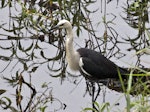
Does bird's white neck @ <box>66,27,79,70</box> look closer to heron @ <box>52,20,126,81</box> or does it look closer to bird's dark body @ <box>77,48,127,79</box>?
heron @ <box>52,20,126,81</box>

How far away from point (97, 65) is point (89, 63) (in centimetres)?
11

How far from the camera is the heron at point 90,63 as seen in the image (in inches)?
250

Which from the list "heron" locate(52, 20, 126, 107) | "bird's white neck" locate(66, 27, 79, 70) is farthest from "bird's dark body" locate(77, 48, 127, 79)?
"bird's white neck" locate(66, 27, 79, 70)

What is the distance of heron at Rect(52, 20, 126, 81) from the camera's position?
20.8 feet

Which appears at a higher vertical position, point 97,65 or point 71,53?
point 71,53

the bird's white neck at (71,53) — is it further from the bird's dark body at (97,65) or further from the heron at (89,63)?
the bird's dark body at (97,65)

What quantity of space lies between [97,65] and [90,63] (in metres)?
0.09

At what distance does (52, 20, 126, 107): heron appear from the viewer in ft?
20.8

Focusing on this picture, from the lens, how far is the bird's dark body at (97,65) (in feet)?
20.8

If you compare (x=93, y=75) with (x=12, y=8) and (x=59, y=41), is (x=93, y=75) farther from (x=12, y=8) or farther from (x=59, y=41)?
(x=12, y=8)

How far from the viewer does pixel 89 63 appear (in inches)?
250

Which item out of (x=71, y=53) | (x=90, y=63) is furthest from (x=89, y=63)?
(x=71, y=53)

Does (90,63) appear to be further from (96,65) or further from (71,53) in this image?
(71,53)

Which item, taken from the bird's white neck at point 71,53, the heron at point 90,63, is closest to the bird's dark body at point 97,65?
the heron at point 90,63
